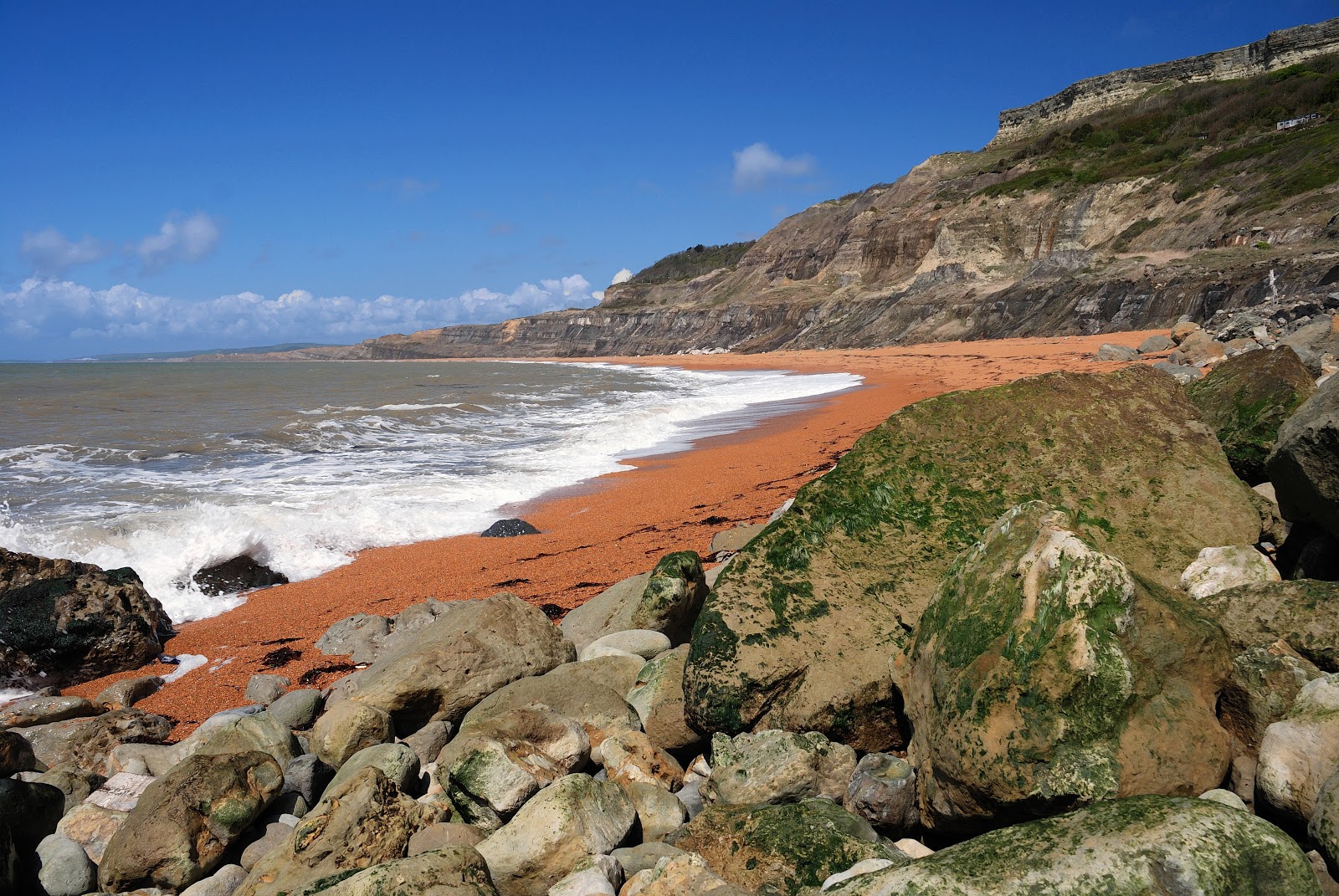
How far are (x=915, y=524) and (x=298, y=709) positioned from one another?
13.7ft

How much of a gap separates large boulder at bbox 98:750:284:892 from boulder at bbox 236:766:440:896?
370mm

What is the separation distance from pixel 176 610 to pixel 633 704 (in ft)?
20.8

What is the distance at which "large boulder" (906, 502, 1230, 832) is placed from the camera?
279cm

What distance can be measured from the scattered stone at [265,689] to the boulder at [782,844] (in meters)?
3.94

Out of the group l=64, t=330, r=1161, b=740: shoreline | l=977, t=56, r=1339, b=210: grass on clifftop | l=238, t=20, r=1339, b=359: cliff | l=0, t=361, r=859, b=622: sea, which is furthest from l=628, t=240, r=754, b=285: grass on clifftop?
l=64, t=330, r=1161, b=740: shoreline

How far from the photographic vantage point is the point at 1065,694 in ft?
9.32

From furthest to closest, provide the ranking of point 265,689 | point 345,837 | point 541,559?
point 541,559 < point 265,689 < point 345,837

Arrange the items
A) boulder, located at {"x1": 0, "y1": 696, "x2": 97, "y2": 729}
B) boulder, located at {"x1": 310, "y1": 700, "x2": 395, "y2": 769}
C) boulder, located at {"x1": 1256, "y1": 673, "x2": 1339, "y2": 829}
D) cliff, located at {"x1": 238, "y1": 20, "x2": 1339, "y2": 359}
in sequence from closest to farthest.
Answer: boulder, located at {"x1": 1256, "y1": 673, "x2": 1339, "y2": 829} → boulder, located at {"x1": 310, "y1": 700, "x2": 395, "y2": 769} → boulder, located at {"x1": 0, "y1": 696, "x2": 97, "y2": 729} → cliff, located at {"x1": 238, "y1": 20, "x2": 1339, "y2": 359}

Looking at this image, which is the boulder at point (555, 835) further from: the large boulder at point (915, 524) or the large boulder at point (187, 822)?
the large boulder at point (187, 822)

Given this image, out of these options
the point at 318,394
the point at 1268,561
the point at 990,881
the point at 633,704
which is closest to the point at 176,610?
the point at 633,704

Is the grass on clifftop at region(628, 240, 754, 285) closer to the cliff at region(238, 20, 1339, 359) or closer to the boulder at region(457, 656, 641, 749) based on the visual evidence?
the cliff at region(238, 20, 1339, 359)

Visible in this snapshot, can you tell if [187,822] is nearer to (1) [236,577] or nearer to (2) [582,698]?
(2) [582,698]

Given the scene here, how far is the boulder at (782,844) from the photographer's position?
2963mm

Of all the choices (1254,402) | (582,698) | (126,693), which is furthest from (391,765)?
(1254,402)
